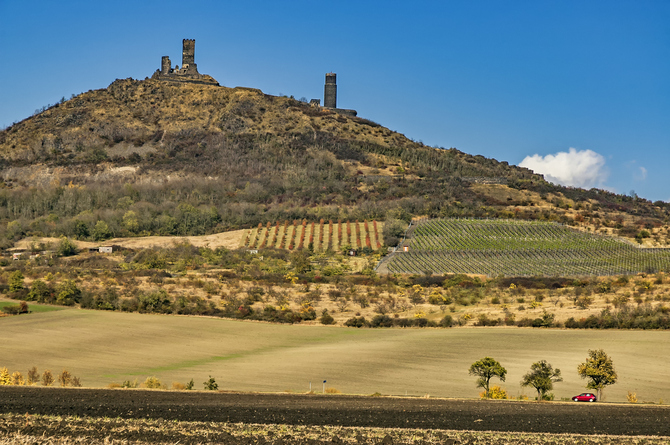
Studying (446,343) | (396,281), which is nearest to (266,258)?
(396,281)

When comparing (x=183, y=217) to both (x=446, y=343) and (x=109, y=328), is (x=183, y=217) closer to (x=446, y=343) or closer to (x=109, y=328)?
(x=109, y=328)

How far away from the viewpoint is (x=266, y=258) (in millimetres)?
88875

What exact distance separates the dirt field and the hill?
77961 millimetres

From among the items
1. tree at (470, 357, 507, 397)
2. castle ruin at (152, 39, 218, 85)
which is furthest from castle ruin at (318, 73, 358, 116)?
tree at (470, 357, 507, 397)

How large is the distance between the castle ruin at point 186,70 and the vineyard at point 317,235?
79374 mm

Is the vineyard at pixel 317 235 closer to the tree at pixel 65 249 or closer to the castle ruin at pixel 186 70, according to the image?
the tree at pixel 65 249

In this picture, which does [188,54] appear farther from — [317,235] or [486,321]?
[486,321]

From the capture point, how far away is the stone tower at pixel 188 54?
17450 centimetres

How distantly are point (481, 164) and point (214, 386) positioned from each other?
439 feet

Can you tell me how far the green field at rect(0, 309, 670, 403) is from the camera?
32750 mm

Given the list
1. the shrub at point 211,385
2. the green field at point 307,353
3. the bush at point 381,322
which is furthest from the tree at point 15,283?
the shrub at point 211,385

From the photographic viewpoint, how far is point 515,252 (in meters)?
85.2

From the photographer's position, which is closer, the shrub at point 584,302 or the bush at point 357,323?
the bush at point 357,323

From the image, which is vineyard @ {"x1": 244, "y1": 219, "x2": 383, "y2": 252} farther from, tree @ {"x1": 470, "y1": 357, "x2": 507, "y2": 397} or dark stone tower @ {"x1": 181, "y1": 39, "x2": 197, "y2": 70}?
dark stone tower @ {"x1": 181, "y1": 39, "x2": 197, "y2": 70}
